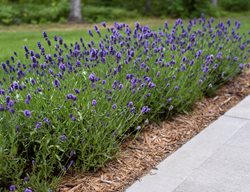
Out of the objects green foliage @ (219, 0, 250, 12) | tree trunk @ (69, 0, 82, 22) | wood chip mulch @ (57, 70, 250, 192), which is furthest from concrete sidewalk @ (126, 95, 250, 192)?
green foliage @ (219, 0, 250, 12)

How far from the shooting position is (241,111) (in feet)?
15.9

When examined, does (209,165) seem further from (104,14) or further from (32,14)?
(32,14)

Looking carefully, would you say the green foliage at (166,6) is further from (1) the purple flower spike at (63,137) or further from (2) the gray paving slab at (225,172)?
(1) the purple flower spike at (63,137)

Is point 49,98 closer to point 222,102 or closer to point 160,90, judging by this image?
point 160,90

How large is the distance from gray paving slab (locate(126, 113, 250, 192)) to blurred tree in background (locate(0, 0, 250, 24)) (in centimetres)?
917

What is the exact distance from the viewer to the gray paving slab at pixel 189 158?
3225 millimetres

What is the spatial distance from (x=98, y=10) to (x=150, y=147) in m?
10.2

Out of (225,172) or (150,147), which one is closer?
(225,172)

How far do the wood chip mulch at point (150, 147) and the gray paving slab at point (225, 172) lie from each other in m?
0.38

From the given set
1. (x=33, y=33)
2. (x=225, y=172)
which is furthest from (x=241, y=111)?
(x=33, y=33)

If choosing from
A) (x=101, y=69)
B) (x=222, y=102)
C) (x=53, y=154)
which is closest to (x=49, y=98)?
(x=53, y=154)

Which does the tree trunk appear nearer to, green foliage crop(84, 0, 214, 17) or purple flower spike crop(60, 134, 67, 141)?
green foliage crop(84, 0, 214, 17)

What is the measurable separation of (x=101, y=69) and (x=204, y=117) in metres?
1.31

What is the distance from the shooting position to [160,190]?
3.14 meters
